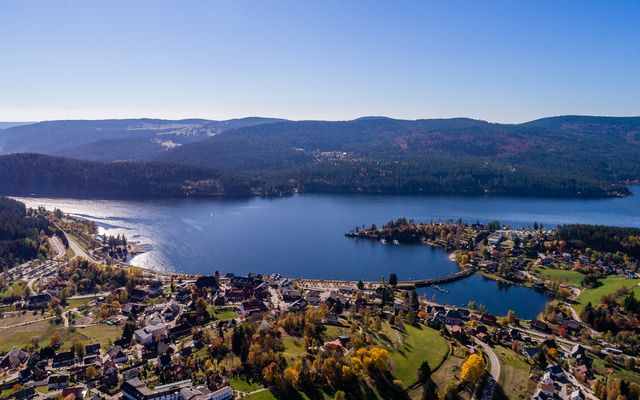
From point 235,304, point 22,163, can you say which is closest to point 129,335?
point 235,304

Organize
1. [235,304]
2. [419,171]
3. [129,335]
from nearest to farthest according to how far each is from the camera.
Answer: [129,335] → [235,304] → [419,171]

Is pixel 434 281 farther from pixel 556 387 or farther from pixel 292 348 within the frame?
pixel 292 348

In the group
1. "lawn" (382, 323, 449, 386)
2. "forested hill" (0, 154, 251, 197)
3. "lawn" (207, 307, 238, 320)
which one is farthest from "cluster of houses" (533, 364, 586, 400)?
"forested hill" (0, 154, 251, 197)

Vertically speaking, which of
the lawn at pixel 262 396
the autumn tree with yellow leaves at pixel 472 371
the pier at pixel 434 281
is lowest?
the pier at pixel 434 281

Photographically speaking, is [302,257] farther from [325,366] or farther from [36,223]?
[36,223]

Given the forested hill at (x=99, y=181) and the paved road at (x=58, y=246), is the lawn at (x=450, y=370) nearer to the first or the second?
the paved road at (x=58, y=246)

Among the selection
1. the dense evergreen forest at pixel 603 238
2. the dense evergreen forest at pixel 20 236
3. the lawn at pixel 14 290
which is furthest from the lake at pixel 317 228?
the dense evergreen forest at pixel 603 238

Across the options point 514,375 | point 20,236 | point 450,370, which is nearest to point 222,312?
point 450,370
